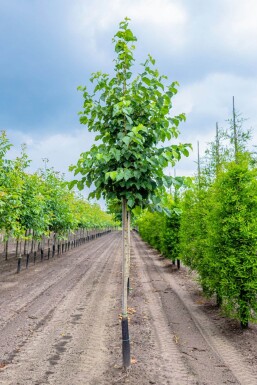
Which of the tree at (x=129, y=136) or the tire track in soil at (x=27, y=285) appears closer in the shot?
the tree at (x=129, y=136)

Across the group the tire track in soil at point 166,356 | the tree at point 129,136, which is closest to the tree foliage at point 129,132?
the tree at point 129,136

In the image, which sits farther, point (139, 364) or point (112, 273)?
point (112, 273)

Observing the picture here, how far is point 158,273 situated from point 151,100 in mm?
14631

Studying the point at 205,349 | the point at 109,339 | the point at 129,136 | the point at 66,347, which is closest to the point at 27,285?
the point at 109,339

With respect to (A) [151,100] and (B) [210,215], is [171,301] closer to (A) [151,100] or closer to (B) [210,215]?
(B) [210,215]

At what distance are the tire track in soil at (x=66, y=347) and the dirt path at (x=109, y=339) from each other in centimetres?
2

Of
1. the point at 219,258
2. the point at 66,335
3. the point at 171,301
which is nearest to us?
the point at 66,335

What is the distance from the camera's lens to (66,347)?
7.01 meters

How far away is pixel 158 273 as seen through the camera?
18844mm

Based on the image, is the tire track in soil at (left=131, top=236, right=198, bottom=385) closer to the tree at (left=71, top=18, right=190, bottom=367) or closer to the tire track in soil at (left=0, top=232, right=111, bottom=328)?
the tree at (left=71, top=18, right=190, bottom=367)

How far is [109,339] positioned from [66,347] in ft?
3.52

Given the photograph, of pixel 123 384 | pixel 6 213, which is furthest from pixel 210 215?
pixel 6 213

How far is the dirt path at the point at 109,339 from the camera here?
5.71 meters

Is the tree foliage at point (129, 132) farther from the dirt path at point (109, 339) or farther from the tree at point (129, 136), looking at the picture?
the dirt path at point (109, 339)
